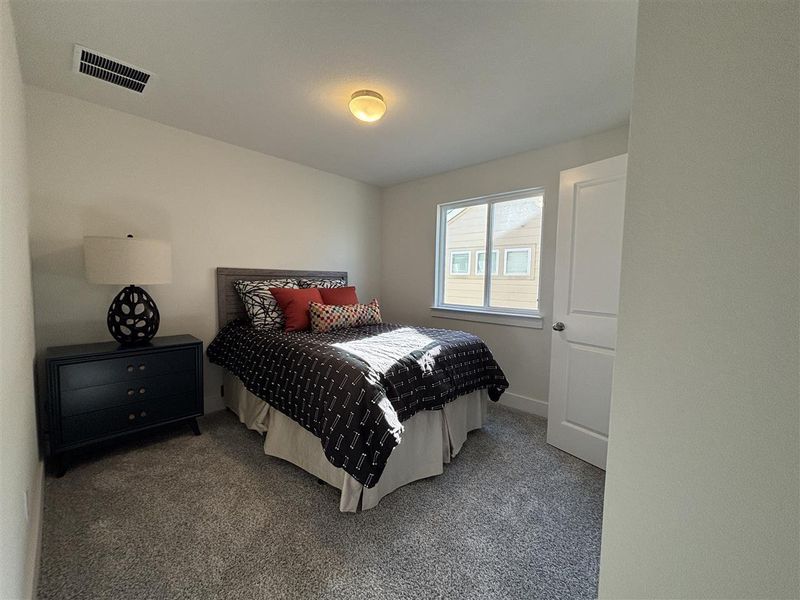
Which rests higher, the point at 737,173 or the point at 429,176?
the point at 429,176

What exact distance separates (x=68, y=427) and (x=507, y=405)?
330cm

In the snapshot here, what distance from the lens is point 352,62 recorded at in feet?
5.79

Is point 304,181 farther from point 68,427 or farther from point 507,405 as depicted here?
point 507,405

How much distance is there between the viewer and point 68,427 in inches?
76.2

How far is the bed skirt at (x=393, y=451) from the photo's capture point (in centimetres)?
172

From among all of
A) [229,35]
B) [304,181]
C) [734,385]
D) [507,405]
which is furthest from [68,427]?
[507,405]

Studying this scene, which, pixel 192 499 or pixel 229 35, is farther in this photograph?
pixel 192 499

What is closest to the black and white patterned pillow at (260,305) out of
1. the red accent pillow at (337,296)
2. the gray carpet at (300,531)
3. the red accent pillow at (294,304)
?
the red accent pillow at (294,304)

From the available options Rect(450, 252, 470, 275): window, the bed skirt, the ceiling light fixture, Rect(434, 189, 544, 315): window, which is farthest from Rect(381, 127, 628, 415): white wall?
the ceiling light fixture

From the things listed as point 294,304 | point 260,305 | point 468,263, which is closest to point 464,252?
point 468,263

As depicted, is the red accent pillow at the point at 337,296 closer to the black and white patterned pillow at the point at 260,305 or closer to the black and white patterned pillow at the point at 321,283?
the black and white patterned pillow at the point at 321,283

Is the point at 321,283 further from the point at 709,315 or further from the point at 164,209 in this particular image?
the point at 709,315

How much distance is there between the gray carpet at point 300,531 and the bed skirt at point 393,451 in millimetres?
66

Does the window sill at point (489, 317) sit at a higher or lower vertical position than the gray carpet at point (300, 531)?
higher
